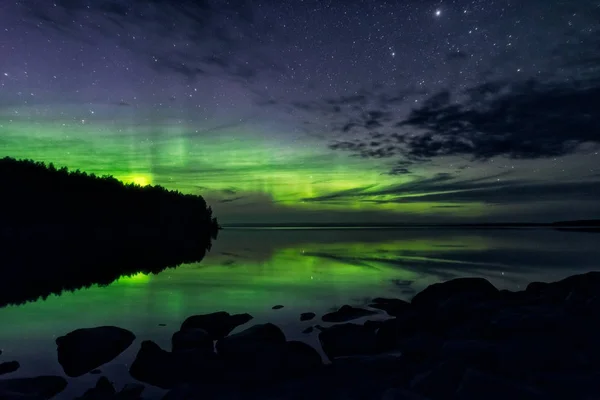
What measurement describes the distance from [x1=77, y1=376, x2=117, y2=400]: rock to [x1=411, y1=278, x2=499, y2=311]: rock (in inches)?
306

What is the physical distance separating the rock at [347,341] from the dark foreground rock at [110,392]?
381cm

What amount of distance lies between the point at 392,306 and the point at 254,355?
6.39 meters

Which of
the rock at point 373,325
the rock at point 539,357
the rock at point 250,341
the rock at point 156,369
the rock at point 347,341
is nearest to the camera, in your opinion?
the rock at point 539,357

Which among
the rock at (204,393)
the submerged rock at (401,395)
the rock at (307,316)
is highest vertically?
the submerged rock at (401,395)

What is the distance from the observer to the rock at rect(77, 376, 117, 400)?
6349mm

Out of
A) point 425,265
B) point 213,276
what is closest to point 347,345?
point 213,276

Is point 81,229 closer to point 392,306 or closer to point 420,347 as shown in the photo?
point 392,306

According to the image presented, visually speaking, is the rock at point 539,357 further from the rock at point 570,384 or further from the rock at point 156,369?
the rock at point 156,369

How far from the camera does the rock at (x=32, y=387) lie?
20.3 feet

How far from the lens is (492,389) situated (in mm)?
4812

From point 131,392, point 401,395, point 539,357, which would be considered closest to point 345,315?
point 539,357

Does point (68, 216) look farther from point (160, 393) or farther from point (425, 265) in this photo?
point (160, 393)

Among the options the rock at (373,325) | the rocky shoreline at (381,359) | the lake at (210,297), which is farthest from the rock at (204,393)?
the rock at (373,325)

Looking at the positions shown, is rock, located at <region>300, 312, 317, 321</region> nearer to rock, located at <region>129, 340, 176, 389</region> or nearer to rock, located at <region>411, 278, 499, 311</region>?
rock, located at <region>411, 278, 499, 311</region>
